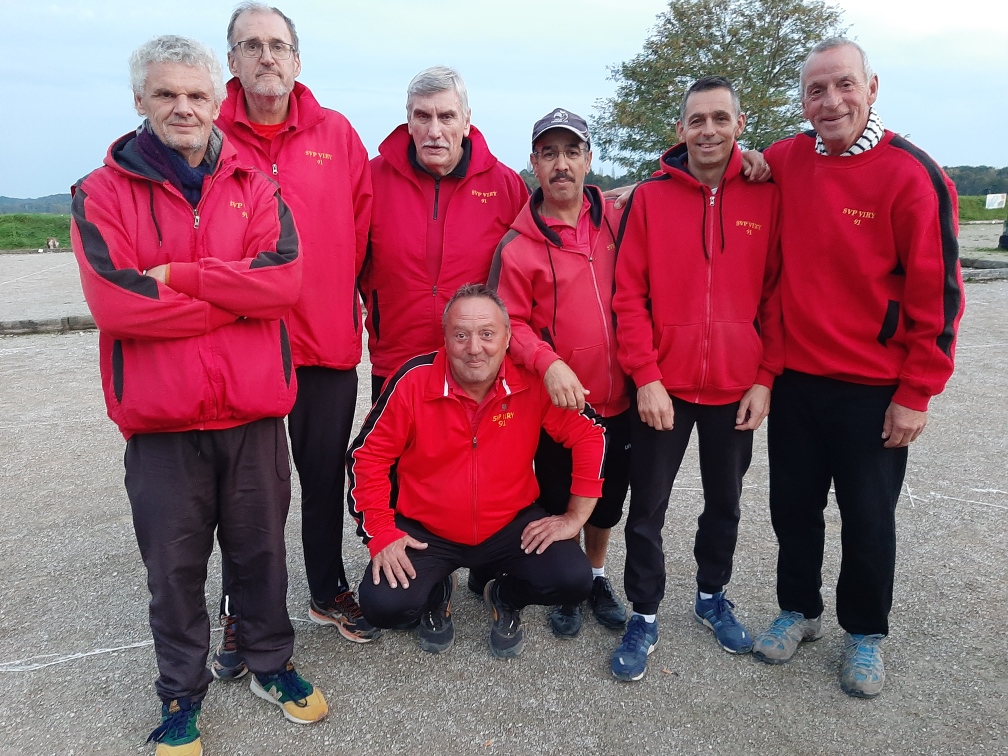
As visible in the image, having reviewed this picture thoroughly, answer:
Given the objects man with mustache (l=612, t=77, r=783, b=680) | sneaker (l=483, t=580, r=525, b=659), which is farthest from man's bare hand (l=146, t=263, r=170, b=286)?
sneaker (l=483, t=580, r=525, b=659)

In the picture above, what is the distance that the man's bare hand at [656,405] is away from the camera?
9.40ft

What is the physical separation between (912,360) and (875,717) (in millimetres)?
1294

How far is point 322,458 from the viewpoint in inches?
123

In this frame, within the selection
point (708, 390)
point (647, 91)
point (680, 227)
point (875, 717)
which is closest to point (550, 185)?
point (680, 227)

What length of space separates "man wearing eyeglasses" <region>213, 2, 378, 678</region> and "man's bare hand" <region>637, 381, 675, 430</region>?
3.96 feet

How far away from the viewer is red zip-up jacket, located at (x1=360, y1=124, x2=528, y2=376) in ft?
10.3

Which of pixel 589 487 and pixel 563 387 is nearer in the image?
pixel 563 387

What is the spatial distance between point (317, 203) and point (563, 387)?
47.6 inches

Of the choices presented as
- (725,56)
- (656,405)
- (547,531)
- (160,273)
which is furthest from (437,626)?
(725,56)

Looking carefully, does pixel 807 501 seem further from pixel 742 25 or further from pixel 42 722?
pixel 742 25

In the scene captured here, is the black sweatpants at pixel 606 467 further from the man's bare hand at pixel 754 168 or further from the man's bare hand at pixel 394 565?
the man's bare hand at pixel 754 168

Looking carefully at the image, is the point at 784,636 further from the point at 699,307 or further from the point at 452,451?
the point at 452,451

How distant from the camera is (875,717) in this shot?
266cm

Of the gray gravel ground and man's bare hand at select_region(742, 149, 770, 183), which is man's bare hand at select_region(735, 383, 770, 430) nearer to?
man's bare hand at select_region(742, 149, 770, 183)
